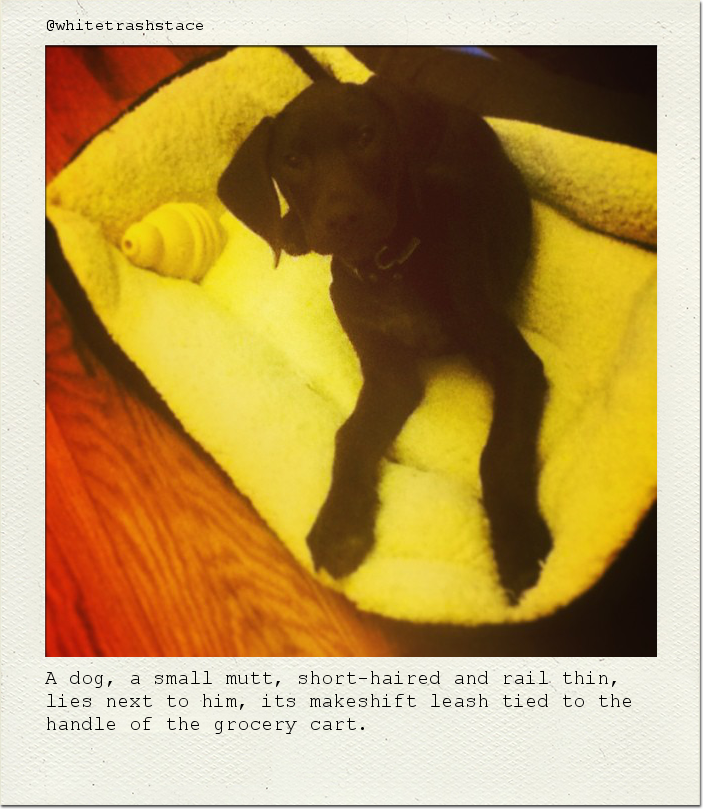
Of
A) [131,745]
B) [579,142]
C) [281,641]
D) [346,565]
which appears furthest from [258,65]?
[131,745]

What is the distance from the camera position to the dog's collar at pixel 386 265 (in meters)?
1.00

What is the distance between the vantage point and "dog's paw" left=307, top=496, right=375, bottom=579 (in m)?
1.01

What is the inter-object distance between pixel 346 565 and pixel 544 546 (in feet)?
0.88

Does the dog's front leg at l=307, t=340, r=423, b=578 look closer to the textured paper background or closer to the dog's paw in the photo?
the dog's paw

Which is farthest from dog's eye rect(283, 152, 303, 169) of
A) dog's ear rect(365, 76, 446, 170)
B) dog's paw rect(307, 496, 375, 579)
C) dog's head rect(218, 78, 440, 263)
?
dog's paw rect(307, 496, 375, 579)

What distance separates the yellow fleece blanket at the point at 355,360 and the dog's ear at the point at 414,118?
106 mm

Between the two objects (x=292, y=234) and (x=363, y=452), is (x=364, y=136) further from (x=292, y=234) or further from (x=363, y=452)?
(x=363, y=452)

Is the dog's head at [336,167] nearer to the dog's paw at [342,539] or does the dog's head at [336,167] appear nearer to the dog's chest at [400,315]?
the dog's chest at [400,315]

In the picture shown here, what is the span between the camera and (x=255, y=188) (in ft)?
3.33

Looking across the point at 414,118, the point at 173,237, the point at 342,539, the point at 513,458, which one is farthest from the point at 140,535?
the point at 414,118

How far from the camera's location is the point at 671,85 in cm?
111

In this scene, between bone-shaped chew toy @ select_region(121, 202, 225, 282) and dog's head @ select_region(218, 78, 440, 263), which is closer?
dog's head @ select_region(218, 78, 440, 263)

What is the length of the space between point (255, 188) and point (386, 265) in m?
0.21

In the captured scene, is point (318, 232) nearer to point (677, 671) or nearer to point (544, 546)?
point (544, 546)
